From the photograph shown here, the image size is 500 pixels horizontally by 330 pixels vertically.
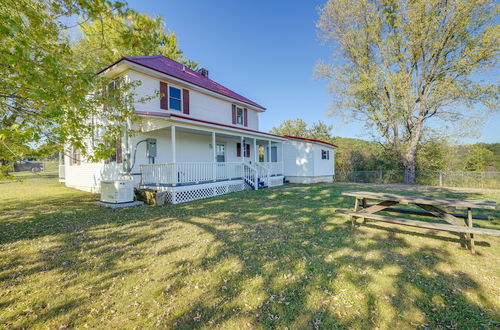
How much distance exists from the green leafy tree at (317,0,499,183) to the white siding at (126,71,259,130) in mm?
9358

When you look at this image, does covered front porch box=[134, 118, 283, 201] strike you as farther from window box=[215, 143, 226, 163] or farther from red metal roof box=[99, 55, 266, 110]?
red metal roof box=[99, 55, 266, 110]

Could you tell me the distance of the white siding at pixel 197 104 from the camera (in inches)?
394

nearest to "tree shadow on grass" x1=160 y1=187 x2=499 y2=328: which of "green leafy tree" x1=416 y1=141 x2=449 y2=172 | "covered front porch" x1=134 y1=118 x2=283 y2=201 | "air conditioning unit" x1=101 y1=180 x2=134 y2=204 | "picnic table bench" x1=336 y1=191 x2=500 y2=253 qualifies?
"picnic table bench" x1=336 y1=191 x2=500 y2=253

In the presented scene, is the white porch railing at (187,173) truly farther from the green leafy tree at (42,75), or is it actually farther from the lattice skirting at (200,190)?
the green leafy tree at (42,75)

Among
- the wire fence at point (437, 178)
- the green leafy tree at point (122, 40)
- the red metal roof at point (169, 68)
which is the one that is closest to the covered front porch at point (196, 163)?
the red metal roof at point (169, 68)

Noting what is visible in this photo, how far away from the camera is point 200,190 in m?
9.74

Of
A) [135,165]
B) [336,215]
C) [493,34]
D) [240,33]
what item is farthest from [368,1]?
[135,165]

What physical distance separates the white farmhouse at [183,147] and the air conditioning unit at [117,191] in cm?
111

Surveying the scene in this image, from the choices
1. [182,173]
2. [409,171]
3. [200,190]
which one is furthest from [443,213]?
[409,171]

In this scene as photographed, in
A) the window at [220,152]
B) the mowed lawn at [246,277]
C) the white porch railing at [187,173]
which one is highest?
the window at [220,152]

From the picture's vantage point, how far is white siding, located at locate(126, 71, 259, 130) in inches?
394

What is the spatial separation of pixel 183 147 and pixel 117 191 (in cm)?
416

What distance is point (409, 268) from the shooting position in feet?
10.5

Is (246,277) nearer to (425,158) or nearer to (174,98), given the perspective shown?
(174,98)
